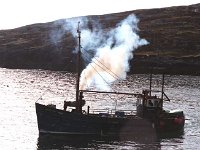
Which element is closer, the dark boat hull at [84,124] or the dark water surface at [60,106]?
the dark water surface at [60,106]

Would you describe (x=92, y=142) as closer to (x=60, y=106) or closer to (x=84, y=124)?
(x=84, y=124)

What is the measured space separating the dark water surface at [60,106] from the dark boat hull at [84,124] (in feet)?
4.62

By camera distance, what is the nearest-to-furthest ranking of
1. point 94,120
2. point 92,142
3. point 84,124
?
1. point 92,142
2. point 94,120
3. point 84,124

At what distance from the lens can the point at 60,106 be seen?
343 feet

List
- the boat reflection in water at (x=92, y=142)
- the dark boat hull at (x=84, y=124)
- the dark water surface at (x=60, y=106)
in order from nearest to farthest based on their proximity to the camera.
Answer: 1. the boat reflection in water at (x=92, y=142)
2. the dark water surface at (x=60, y=106)
3. the dark boat hull at (x=84, y=124)

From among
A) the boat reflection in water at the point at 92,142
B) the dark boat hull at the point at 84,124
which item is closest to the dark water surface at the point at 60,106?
the boat reflection in water at the point at 92,142

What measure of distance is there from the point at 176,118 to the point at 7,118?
31343 mm

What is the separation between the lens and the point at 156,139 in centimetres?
7019

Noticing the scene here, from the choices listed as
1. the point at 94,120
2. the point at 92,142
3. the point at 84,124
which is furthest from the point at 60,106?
the point at 92,142

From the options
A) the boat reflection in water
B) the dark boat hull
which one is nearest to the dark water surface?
the boat reflection in water

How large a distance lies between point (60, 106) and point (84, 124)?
123ft

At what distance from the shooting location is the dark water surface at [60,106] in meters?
64.9

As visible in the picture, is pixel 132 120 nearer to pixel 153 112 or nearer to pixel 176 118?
pixel 153 112

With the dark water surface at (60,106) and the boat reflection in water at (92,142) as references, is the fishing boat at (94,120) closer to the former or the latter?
the boat reflection in water at (92,142)
